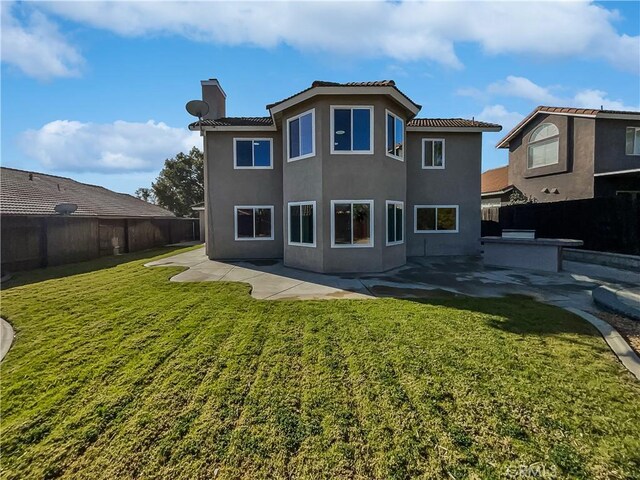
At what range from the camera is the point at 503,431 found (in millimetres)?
3078

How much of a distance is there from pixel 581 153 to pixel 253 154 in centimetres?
1868

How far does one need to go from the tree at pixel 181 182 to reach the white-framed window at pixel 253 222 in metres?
34.2

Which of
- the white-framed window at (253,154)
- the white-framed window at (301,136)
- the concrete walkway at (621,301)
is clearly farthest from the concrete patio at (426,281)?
the white-framed window at (253,154)

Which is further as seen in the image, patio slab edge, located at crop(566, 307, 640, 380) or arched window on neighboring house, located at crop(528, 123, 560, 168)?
arched window on neighboring house, located at crop(528, 123, 560, 168)

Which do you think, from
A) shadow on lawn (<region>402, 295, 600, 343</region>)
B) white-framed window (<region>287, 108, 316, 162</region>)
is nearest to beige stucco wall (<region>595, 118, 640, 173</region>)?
shadow on lawn (<region>402, 295, 600, 343</region>)

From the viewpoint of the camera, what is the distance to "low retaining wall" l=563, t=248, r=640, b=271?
412 inches

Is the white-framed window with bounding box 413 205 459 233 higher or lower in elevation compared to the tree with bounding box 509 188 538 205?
lower

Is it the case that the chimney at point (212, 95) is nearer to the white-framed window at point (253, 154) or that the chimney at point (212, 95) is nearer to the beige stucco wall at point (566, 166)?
the white-framed window at point (253, 154)

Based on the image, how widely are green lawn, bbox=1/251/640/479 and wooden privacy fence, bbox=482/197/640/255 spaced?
786 cm

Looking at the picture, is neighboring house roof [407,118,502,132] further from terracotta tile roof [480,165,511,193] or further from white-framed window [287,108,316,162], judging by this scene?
terracotta tile roof [480,165,511,193]

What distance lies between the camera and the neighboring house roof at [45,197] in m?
14.1

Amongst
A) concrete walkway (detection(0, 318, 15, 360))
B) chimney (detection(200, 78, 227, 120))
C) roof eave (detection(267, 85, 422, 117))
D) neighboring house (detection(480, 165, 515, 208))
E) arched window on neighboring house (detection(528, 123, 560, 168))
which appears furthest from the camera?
neighboring house (detection(480, 165, 515, 208))

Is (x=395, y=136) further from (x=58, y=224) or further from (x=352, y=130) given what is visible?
(x=58, y=224)

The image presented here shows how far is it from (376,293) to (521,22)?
8924 mm
